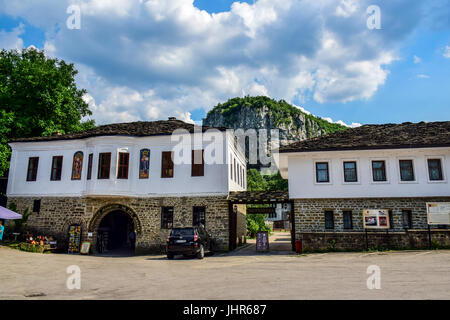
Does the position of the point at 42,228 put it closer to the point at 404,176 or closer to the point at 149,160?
the point at 149,160

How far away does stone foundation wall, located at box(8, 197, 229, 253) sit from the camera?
19797mm

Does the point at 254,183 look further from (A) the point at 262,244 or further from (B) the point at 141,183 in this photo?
(B) the point at 141,183

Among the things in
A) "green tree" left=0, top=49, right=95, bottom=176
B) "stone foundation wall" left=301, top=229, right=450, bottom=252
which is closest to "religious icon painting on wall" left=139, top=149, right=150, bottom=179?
"stone foundation wall" left=301, top=229, right=450, bottom=252

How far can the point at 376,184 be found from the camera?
19266 mm

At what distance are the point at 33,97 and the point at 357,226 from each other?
92.8 feet

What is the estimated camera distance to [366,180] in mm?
19406

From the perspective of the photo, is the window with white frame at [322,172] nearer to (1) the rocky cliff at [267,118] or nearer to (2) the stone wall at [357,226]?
(2) the stone wall at [357,226]

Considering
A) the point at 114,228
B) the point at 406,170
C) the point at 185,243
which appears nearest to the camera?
the point at 185,243

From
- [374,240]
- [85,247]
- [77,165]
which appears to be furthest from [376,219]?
[77,165]

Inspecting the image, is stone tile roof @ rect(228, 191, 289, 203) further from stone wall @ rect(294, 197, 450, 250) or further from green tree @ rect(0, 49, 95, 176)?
green tree @ rect(0, 49, 95, 176)

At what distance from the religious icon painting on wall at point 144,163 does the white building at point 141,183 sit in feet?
0.10

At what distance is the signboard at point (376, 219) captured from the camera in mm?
17297
